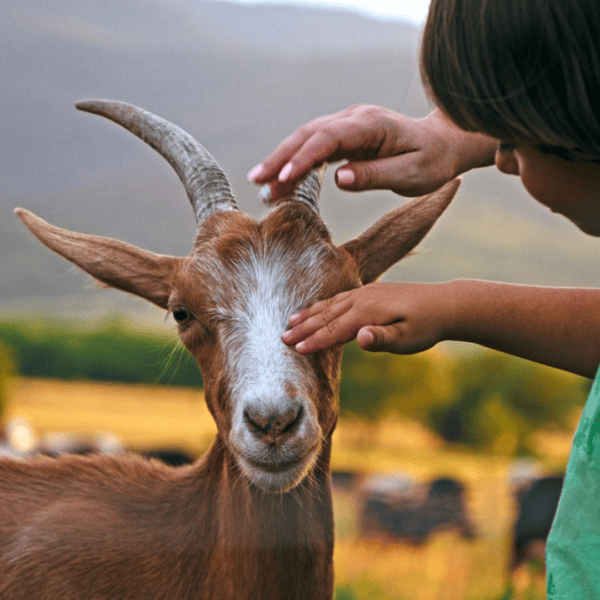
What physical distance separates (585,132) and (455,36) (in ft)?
0.92

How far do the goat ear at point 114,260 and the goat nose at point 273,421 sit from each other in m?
0.60

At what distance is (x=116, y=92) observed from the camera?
2182mm

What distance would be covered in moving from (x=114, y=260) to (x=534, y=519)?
201 centimetres

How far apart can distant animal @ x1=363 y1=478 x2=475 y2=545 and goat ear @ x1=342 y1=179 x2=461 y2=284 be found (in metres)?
1.00

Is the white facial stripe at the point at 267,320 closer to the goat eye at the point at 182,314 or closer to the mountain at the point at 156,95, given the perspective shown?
the goat eye at the point at 182,314

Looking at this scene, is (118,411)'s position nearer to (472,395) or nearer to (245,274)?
(245,274)

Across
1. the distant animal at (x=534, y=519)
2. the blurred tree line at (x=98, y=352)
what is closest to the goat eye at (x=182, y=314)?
the blurred tree line at (x=98, y=352)

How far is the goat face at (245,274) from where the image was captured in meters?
1.77

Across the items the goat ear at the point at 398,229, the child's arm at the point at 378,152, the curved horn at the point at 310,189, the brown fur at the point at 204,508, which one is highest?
the child's arm at the point at 378,152

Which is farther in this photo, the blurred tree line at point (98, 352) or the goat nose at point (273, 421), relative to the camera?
the blurred tree line at point (98, 352)

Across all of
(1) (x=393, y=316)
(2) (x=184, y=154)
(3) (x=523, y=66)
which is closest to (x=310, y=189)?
(2) (x=184, y=154)

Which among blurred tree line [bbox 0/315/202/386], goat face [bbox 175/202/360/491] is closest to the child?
goat face [bbox 175/202/360/491]

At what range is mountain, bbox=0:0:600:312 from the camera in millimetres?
2111

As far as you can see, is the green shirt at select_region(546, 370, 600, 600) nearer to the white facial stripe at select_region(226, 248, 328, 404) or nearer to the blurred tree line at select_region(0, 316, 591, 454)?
the white facial stripe at select_region(226, 248, 328, 404)
